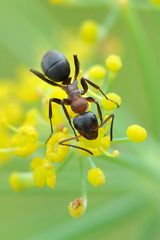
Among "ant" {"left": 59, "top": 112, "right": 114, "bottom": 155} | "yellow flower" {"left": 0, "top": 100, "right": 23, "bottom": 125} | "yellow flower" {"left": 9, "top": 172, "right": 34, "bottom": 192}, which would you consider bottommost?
"yellow flower" {"left": 9, "top": 172, "right": 34, "bottom": 192}

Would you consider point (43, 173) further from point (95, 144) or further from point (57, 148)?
point (95, 144)

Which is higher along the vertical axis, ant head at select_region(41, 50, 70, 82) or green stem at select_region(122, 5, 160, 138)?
green stem at select_region(122, 5, 160, 138)

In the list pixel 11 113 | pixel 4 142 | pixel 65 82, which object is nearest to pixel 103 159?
pixel 65 82

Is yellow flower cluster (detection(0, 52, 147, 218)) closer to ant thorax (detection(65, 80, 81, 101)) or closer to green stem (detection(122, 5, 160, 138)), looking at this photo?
ant thorax (detection(65, 80, 81, 101))

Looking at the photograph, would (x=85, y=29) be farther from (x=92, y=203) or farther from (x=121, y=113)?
(x=92, y=203)

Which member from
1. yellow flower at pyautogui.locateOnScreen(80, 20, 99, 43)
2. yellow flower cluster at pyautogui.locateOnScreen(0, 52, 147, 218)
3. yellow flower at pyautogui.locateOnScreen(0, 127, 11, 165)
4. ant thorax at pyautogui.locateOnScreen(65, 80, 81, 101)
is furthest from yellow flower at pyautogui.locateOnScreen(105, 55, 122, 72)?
yellow flower at pyautogui.locateOnScreen(0, 127, 11, 165)

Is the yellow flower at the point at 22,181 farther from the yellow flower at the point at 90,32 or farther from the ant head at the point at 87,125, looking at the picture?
the yellow flower at the point at 90,32
